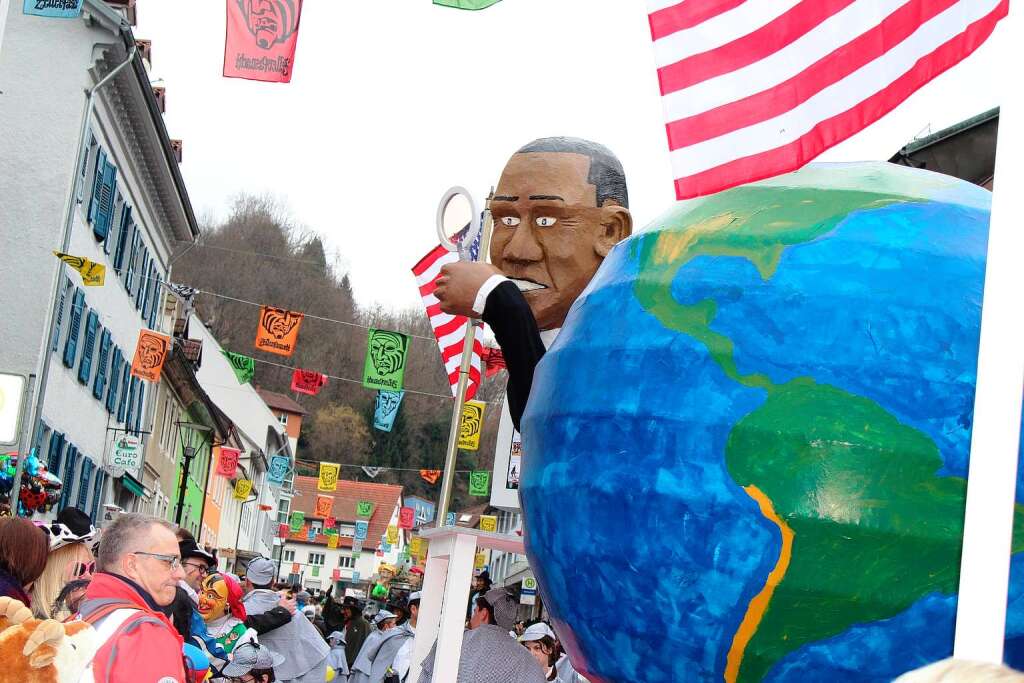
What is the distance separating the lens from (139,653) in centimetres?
371

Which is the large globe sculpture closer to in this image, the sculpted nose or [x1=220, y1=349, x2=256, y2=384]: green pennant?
the sculpted nose

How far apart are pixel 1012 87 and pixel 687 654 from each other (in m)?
1.17

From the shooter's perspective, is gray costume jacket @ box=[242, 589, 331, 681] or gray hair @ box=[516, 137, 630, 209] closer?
gray hair @ box=[516, 137, 630, 209]

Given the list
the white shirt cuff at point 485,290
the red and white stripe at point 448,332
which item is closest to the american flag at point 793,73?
the white shirt cuff at point 485,290

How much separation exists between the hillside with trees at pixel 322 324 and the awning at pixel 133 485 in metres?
11.9

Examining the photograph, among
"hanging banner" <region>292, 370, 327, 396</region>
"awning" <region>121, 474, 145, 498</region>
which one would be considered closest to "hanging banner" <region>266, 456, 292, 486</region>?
"hanging banner" <region>292, 370, 327, 396</region>

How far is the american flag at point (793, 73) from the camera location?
2791mm

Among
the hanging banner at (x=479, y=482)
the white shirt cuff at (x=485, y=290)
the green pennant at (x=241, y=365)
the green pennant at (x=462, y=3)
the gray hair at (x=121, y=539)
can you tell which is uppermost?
the green pennant at (x=462, y=3)

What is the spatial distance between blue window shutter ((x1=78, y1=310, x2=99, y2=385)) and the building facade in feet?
0.08

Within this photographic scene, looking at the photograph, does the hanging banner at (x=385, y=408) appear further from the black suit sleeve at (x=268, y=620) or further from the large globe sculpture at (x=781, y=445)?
the large globe sculpture at (x=781, y=445)

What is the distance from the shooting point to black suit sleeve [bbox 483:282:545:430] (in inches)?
160

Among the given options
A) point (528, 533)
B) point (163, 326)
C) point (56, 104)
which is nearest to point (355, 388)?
point (163, 326)

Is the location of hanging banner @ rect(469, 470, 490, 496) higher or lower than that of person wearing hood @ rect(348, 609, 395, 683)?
higher

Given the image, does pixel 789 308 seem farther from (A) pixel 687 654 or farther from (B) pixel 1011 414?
(A) pixel 687 654
